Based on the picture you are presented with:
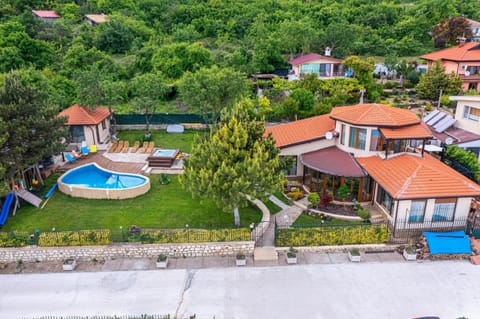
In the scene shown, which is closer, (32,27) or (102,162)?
(102,162)

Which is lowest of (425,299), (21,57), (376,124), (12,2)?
(425,299)

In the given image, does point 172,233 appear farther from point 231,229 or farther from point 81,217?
point 81,217

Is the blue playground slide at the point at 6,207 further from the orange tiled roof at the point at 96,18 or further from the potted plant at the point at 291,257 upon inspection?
the orange tiled roof at the point at 96,18

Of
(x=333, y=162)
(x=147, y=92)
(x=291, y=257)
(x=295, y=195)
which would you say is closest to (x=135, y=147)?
(x=147, y=92)

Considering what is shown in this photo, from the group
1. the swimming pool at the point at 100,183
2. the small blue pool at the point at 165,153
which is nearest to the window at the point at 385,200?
the swimming pool at the point at 100,183

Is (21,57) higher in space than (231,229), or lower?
higher

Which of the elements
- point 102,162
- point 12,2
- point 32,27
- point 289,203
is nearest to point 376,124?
point 289,203

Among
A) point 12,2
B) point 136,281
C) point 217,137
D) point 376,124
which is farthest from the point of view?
point 12,2

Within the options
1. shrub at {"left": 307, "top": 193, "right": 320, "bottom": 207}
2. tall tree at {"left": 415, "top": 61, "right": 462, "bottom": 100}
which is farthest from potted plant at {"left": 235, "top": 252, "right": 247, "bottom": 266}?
tall tree at {"left": 415, "top": 61, "right": 462, "bottom": 100}
